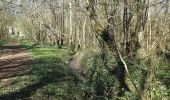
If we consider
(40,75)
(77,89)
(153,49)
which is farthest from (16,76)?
(153,49)

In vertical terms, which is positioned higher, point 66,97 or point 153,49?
point 153,49

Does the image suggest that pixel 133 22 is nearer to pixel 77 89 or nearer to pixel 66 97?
pixel 77 89

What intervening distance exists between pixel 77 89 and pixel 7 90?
3.41 metres

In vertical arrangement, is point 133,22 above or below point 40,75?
above

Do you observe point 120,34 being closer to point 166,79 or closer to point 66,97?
point 166,79

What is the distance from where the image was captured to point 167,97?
663 inches

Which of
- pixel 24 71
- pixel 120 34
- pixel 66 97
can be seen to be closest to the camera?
pixel 66 97

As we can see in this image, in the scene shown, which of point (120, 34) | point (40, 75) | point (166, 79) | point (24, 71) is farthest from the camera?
point (120, 34)

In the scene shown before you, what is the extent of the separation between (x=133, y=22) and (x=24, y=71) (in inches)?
308

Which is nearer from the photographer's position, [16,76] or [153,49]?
[153,49]

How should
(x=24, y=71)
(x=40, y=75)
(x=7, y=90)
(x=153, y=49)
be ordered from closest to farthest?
1. (x=153, y=49)
2. (x=7, y=90)
3. (x=40, y=75)
4. (x=24, y=71)

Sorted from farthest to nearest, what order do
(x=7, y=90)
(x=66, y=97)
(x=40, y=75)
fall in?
1. (x=40, y=75)
2. (x=7, y=90)
3. (x=66, y=97)

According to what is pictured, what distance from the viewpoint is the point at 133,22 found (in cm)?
2164

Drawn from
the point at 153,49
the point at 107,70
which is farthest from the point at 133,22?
the point at 153,49
